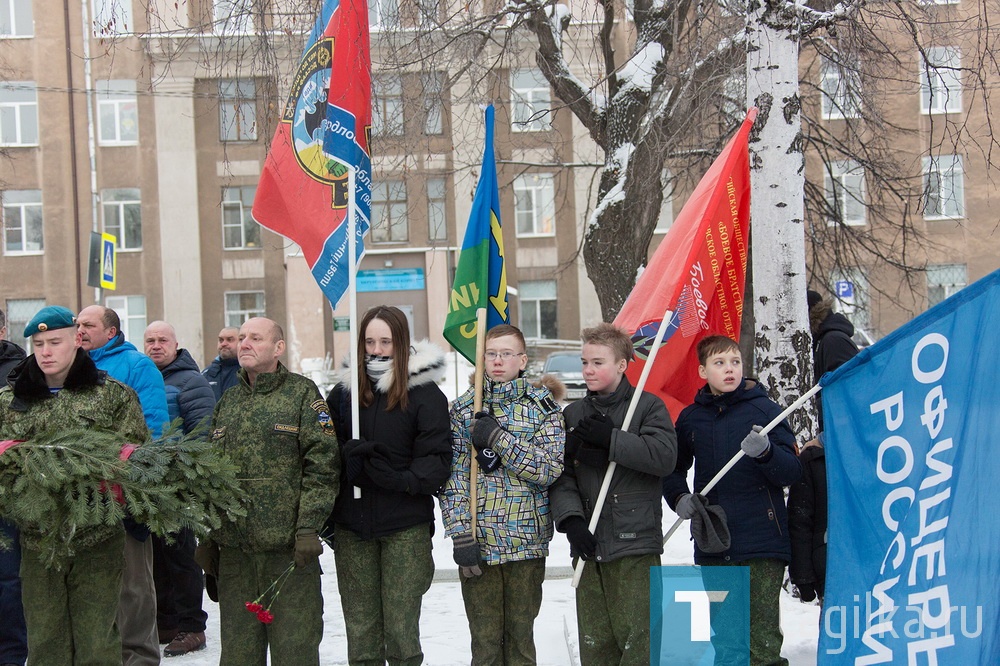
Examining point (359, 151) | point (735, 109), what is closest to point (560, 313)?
point (735, 109)

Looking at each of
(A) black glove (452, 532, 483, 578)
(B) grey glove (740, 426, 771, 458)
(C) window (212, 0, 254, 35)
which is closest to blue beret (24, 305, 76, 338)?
(A) black glove (452, 532, 483, 578)

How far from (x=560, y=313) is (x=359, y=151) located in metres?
28.2

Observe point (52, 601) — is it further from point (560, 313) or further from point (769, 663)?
point (560, 313)

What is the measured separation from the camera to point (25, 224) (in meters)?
32.6

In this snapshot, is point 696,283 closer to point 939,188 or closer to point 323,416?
point 323,416

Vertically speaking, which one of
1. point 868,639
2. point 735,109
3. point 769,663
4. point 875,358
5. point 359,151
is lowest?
point 769,663

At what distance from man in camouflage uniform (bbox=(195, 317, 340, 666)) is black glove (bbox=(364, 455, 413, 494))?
19 centimetres

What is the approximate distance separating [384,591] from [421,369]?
103 cm

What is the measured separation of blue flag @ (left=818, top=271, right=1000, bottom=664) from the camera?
136 inches

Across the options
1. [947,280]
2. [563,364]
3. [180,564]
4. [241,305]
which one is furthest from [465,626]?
[241,305]

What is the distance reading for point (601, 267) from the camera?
35.5ft

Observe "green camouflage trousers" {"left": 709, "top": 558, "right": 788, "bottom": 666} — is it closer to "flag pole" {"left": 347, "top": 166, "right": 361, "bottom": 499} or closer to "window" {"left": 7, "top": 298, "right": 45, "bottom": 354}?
"flag pole" {"left": 347, "top": 166, "right": 361, "bottom": 499}

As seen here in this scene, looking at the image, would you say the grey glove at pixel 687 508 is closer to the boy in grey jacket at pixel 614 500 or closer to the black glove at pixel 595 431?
the boy in grey jacket at pixel 614 500

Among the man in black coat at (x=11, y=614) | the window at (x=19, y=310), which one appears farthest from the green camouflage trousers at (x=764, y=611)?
the window at (x=19, y=310)
